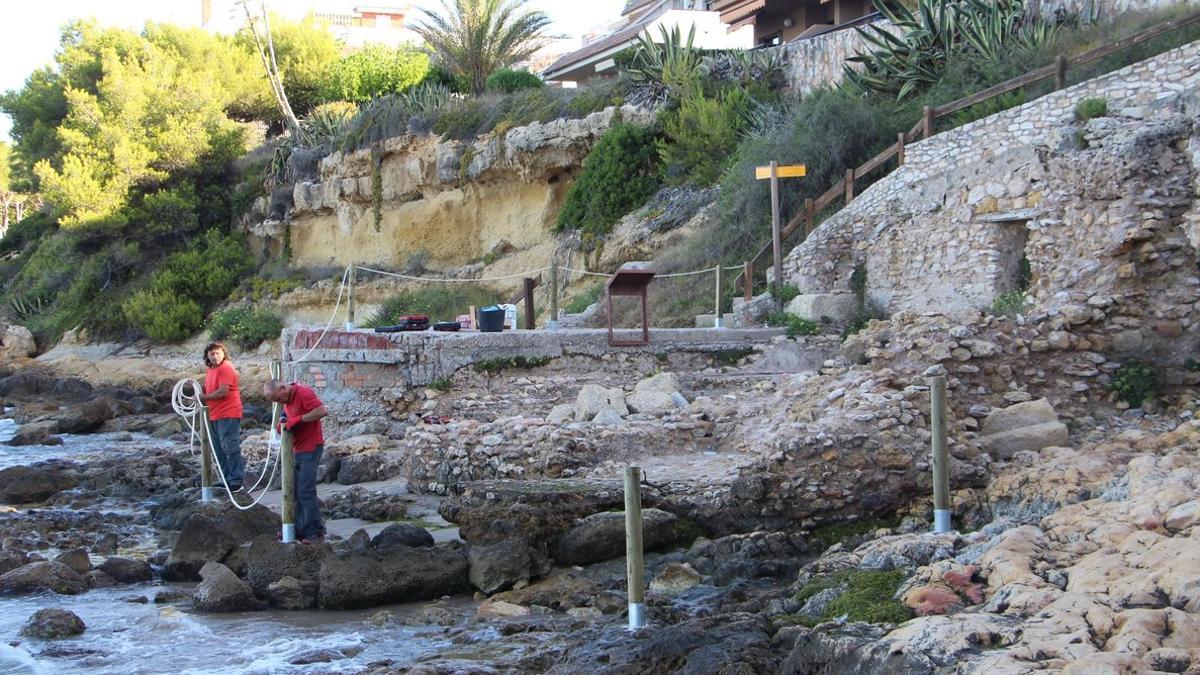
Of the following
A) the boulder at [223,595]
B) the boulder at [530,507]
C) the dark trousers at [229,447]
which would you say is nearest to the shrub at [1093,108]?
the boulder at [530,507]

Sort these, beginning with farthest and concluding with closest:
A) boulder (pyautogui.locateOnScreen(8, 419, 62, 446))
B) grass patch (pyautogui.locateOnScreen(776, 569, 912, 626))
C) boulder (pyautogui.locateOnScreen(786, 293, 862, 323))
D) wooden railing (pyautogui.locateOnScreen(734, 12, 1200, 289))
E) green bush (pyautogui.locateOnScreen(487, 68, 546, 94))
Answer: green bush (pyautogui.locateOnScreen(487, 68, 546, 94))
boulder (pyautogui.locateOnScreen(8, 419, 62, 446))
boulder (pyautogui.locateOnScreen(786, 293, 862, 323))
wooden railing (pyautogui.locateOnScreen(734, 12, 1200, 289))
grass patch (pyautogui.locateOnScreen(776, 569, 912, 626))

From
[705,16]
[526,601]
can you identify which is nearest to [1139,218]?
[526,601]

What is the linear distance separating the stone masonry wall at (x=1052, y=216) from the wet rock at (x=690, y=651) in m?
7.19

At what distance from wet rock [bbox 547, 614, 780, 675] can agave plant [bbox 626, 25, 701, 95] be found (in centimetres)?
1965

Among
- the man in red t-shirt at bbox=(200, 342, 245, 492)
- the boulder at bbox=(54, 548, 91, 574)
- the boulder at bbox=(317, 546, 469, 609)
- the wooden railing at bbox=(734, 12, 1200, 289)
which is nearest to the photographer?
the boulder at bbox=(317, 546, 469, 609)

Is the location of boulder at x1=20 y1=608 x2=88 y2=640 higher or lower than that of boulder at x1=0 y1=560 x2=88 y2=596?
lower

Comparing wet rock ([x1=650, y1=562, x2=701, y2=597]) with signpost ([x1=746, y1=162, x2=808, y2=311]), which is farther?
signpost ([x1=746, y1=162, x2=808, y2=311])

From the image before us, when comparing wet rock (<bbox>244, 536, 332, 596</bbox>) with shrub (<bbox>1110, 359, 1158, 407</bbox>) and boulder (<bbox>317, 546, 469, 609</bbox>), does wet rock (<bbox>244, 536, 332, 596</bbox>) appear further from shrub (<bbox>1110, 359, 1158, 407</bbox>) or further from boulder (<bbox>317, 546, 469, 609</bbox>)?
shrub (<bbox>1110, 359, 1158, 407</bbox>)

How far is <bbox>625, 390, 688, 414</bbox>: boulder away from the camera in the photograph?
13.2 metres

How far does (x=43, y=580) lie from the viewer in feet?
32.6

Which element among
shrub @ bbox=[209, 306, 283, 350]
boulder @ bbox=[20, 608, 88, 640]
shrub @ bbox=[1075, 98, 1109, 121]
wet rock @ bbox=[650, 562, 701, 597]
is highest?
shrub @ bbox=[1075, 98, 1109, 121]

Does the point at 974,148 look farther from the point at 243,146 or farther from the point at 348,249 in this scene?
the point at 243,146

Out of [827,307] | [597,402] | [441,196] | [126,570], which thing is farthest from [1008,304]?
[441,196]

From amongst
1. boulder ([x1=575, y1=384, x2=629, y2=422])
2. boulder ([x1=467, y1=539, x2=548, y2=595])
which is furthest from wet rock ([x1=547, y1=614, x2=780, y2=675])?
boulder ([x1=575, y1=384, x2=629, y2=422])
